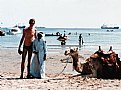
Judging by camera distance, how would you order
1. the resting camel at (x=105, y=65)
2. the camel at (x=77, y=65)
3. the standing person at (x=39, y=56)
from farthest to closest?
the camel at (x=77, y=65) → the resting camel at (x=105, y=65) → the standing person at (x=39, y=56)

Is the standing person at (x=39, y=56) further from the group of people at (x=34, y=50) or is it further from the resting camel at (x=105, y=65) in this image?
the resting camel at (x=105, y=65)

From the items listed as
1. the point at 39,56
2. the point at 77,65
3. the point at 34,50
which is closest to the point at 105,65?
the point at 77,65

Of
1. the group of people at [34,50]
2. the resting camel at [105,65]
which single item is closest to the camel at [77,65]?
the resting camel at [105,65]

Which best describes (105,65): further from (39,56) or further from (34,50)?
(34,50)

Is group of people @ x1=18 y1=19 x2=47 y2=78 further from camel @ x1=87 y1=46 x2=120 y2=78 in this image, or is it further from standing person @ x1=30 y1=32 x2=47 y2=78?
camel @ x1=87 y1=46 x2=120 y2=78

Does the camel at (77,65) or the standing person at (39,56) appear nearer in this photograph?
the standing person at (39,56)

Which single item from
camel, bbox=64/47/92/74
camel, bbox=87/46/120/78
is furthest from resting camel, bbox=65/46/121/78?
camel, bbox=64/47/92/74

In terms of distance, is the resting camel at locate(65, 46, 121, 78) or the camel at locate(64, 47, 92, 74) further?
the camel at locate(64, 47, 92, 74)

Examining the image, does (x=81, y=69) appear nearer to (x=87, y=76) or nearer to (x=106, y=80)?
(x=87, y=76)

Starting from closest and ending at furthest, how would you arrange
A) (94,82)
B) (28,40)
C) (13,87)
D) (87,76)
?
(13,87) < (94,82) < (28,40) < (87,76)

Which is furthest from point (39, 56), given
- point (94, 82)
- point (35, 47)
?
point (94, 82)

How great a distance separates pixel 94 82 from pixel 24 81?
220 centimetres

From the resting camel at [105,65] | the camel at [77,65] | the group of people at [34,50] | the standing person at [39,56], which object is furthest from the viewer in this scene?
the camel at [77,65]

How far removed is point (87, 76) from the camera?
14.9 metres
